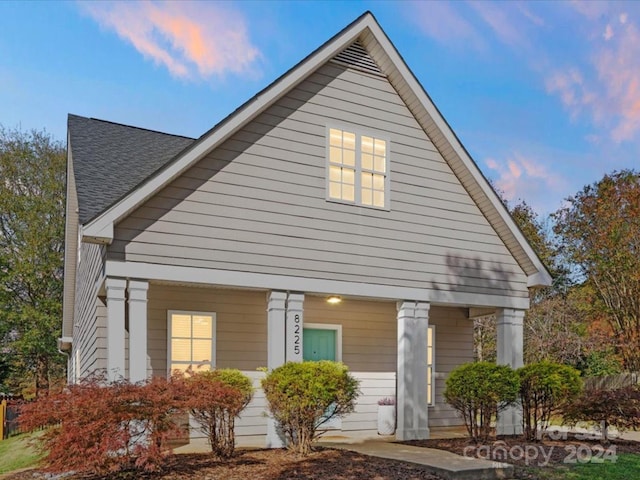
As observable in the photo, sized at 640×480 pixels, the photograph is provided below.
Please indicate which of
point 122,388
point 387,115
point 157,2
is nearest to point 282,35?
point 157,2

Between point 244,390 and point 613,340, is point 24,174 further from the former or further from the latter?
point 613,340

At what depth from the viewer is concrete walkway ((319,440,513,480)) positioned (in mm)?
7500

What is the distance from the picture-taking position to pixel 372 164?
36.6 feet

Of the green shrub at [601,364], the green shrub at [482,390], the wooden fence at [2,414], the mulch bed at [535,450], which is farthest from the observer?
the green shrub at [601,364]

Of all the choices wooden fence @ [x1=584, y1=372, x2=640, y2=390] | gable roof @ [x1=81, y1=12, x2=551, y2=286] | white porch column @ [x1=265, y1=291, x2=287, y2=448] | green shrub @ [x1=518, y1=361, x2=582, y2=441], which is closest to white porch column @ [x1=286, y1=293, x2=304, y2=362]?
white porch column @ [x1=265, y1=291, x2=287, y2=448]

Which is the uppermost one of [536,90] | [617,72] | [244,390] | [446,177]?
[536,90]

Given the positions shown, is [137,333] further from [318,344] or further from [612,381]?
[612,381]

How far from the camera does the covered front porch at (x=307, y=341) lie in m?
8.66

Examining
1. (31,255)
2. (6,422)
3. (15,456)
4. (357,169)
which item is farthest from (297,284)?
(31,255)

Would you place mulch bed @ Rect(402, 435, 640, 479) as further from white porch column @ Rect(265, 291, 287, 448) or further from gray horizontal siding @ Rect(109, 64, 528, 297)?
gray horizontal siding @ Rect(109, 64, 528, 297)

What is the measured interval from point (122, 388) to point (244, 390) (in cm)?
220

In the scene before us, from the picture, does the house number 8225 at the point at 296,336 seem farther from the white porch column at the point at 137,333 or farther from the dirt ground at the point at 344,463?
the white porch column at the point at 137,333

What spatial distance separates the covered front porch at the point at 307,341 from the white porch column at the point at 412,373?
0.02 meters

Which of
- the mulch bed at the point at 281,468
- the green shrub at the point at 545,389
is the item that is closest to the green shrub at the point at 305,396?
the mulch bed at the point at 281,468
